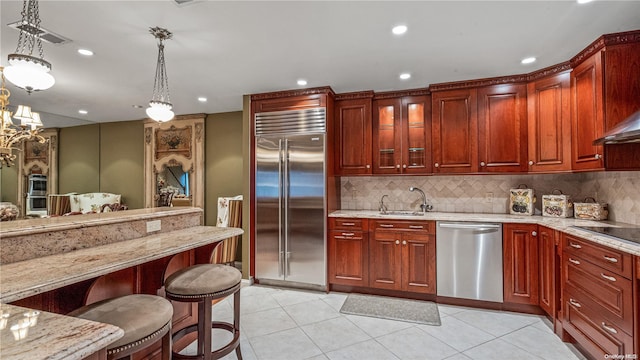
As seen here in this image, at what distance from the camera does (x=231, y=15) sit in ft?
6.82

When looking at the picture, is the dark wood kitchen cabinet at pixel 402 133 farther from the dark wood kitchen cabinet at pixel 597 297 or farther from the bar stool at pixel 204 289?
the bar stool at pixel 204 289

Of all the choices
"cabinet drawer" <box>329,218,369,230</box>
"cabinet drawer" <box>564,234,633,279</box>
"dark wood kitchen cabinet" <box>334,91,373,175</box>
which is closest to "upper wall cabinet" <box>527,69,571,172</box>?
"cabinet drawer" <box>564,234,633,279</box>

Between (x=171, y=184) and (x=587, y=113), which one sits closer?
(x=587, y=113)

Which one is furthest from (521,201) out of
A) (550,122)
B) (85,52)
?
(85,52)

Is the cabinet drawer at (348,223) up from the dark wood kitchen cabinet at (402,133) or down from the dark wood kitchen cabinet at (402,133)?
down

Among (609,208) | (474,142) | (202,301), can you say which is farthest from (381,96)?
(202,301)

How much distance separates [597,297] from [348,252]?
2147 mm

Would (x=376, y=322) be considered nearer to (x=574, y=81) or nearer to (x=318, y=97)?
(x=318, y=97)

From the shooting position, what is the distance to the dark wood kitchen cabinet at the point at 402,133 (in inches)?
140

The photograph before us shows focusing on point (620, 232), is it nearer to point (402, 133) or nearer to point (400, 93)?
point (402, 133)

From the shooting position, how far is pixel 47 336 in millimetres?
721

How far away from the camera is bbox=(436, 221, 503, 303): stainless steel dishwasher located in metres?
2.93

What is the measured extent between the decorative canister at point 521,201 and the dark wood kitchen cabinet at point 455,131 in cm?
58

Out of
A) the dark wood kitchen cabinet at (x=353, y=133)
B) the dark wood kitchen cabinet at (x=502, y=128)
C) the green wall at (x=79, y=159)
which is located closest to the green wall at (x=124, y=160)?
the green wall at (x=79, y=159)
